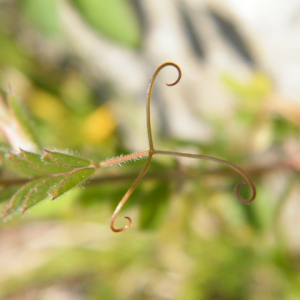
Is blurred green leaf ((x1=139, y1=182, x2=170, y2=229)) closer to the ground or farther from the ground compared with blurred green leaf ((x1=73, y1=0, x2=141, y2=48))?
closer to the ground

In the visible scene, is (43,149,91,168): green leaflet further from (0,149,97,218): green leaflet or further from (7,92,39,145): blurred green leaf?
(7,92,39,145): blurred green leaf

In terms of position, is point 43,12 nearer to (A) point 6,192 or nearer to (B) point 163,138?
(A) point 6,192

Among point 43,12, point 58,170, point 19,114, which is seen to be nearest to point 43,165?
point 58,170

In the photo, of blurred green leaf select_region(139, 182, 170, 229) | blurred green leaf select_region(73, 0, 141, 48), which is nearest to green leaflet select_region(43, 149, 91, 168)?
blurred green leaf select_region(139, 182, 170, 229)

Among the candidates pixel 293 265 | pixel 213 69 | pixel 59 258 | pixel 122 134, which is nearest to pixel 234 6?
pixel 213 69

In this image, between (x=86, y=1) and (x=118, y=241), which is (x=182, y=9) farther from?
(x=118, y=241)

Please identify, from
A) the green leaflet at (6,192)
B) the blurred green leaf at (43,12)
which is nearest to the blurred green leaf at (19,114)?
the green leaflet at (6,192)
